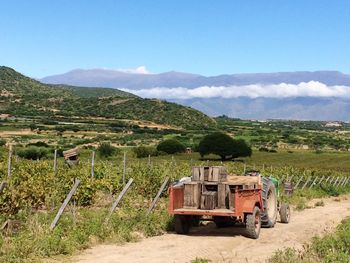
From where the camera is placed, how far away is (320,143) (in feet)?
464

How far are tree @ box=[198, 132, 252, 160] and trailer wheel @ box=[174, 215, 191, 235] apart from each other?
239ft

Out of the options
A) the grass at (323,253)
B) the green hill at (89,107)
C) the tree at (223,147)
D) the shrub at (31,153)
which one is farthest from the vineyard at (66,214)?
the green hill at (89,107)

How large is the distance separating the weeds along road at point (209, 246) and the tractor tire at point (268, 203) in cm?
29

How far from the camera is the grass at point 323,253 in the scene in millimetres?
10852

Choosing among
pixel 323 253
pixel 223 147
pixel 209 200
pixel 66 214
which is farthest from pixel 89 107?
pixel 323 253

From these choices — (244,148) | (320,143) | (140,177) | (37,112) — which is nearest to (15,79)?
(37,112)

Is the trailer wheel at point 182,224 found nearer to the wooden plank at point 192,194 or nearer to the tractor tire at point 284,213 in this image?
the wooden plank at point 192,194

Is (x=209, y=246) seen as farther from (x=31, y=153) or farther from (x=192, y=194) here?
(x=31, y=153)

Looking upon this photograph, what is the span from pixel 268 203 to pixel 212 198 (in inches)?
151

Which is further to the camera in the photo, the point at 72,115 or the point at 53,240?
the point at 72,115

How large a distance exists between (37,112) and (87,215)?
143414 mm

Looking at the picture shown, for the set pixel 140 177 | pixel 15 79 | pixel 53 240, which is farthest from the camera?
pixel 15 79

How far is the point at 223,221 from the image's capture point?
1694 cm

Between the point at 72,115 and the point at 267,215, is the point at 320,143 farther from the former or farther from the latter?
the point at 267,215
